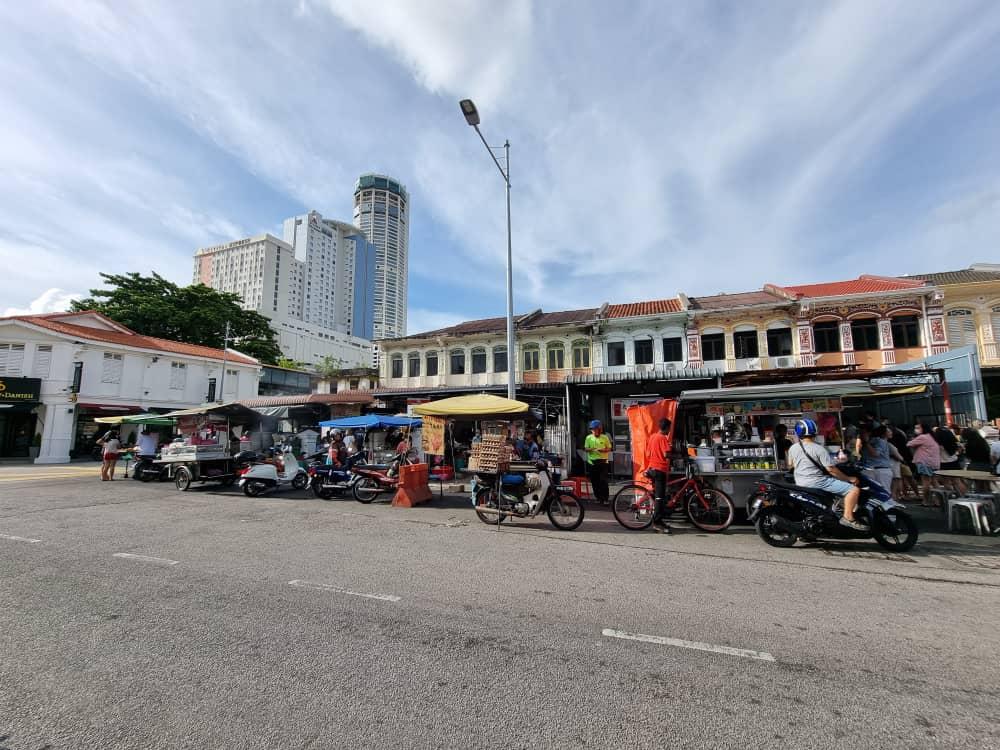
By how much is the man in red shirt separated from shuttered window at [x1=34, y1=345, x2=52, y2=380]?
33.0 m

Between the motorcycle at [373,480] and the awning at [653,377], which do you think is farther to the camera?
the awning at [653,377]

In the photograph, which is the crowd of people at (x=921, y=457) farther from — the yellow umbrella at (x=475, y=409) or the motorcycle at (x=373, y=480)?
the motorcycle at (x=373, y=480)

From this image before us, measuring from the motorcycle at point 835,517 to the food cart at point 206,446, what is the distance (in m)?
13.7

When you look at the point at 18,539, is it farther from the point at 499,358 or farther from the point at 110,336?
the point at 110,336

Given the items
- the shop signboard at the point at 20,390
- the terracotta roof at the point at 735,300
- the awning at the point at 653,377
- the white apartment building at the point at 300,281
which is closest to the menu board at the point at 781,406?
the awning at the point at 653,377

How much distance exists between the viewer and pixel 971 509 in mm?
7391

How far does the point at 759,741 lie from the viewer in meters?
2.38

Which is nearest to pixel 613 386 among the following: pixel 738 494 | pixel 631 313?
pixel 738 494

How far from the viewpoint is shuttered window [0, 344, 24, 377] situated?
988 inches

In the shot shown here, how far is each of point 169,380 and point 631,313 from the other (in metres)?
30.7

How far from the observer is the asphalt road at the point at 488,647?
2.49 meters

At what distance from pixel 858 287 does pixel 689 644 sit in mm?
25589

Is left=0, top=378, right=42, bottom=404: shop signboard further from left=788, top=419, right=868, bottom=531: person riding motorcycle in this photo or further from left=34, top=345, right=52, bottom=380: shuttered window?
left=788, top=419, right=868, bottom=531: person riding motorcycle

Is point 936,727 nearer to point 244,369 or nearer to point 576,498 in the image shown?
point 576,498
